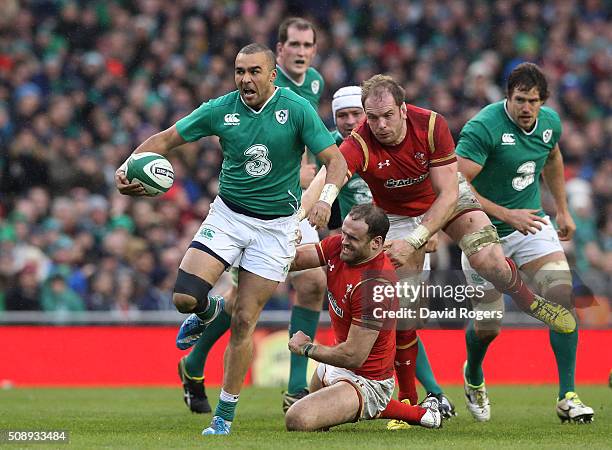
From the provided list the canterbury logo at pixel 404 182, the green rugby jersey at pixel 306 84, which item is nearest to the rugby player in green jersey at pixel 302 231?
the green rugby jersey at pixel 306 84

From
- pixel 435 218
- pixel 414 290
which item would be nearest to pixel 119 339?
pixel 414 290

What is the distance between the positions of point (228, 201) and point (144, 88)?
9287mm

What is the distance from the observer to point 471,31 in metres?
20.7

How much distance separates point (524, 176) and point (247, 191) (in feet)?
8.12

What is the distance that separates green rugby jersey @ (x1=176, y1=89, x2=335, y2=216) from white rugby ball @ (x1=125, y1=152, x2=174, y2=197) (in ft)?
0.86

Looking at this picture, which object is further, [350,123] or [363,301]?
[350,123]

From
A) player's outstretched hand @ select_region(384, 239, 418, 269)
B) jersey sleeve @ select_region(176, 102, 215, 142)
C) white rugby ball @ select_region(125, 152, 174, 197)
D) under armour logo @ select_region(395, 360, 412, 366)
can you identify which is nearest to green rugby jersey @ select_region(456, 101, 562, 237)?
player's outstretched hand @ select_region(384, 239, 418, 269)

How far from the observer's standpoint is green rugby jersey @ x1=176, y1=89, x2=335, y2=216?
8148mm

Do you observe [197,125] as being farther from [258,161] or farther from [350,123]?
[350,123]

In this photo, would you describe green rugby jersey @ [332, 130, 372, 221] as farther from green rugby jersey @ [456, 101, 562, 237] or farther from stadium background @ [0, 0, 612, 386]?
stadium background @ [0, 0, 612, 386]

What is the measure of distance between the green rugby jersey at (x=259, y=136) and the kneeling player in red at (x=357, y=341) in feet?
1.97

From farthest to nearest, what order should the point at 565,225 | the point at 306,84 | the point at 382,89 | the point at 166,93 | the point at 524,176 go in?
the point at 166,93
the point at 306,84
the point at 565,225
the point at 524,176
the point at 382,89

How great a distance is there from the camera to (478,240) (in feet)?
29.0

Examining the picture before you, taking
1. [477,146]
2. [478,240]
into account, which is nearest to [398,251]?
[478,240]
